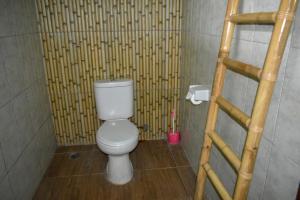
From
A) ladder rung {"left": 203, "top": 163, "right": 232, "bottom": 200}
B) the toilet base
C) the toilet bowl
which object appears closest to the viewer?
ladder rung {"left": 203, "top": 163, "right": 232, "bottom": 200}

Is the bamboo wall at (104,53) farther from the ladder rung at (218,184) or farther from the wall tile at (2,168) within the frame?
the ladder rung at (218,184)

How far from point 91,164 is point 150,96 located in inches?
40.6

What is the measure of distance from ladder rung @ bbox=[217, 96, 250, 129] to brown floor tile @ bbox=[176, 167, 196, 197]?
1.16m

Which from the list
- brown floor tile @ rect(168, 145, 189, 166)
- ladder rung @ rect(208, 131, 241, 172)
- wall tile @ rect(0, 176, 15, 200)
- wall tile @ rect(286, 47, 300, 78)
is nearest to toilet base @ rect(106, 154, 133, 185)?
brown floor tile @ rect(168, 145, 189, 166)

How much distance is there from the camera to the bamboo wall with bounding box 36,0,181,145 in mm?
2404

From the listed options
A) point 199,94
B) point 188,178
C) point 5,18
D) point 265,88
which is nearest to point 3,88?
point 5,18

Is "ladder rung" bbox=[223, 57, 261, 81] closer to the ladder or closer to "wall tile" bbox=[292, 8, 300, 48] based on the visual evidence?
the ladder

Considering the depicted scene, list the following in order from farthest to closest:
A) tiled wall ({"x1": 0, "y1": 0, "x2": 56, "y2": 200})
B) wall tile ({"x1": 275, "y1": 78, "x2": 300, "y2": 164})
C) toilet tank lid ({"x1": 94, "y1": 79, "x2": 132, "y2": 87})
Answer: toilet tank lid ({"x1": 94, "y1": 79, "x2": 132, "y2": 87}) → tiled wall ({"x1": 0, "y1": 0, "x2": 56, "y2": 200}) → wall tile ({"x1": 275, "y1": 78, "x2": 300, "y2": 164})

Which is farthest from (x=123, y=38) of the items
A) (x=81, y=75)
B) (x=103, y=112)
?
(x=103, y=112)

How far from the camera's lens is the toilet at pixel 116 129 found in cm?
205

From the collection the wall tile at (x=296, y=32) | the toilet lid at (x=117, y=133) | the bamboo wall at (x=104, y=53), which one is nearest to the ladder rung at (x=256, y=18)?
the wall tile at (x=296, y=32)

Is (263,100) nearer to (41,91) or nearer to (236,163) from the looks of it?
(236,163)

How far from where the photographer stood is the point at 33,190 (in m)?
2.04

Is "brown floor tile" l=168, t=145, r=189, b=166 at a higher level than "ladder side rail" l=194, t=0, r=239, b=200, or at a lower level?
lower
